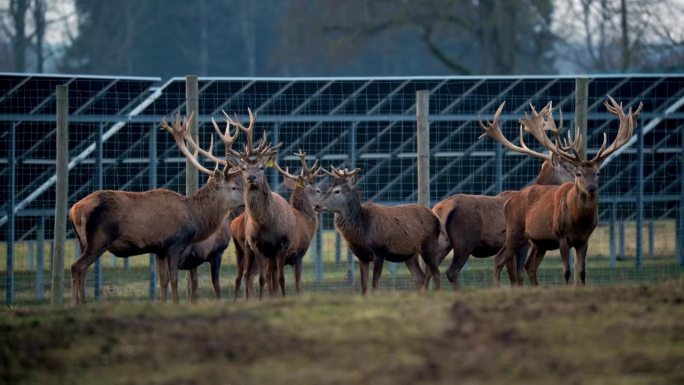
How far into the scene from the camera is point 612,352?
9.19 m

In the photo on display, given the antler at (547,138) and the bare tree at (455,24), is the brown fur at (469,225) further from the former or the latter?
the bare tree at (455,24)

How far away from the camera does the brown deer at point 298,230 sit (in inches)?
648

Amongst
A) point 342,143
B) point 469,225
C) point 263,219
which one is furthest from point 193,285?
point 342,143

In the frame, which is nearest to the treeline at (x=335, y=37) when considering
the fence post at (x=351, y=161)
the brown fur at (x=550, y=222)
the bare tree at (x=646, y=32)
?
the bare tree at (x=646, y=32)

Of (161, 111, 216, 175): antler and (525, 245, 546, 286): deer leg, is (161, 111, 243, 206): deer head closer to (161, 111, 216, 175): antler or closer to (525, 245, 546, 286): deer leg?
(161, 111, 216, 175): antler

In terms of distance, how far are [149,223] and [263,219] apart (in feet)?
4.52

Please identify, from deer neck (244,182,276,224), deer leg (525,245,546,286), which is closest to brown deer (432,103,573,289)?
deer leg (525,245,546,286)

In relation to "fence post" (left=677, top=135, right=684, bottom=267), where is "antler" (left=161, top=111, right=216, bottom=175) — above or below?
above

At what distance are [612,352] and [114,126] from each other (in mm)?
12297

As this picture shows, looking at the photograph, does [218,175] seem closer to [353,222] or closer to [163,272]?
[163,272]

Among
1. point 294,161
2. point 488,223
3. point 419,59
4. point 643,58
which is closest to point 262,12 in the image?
point 419,59

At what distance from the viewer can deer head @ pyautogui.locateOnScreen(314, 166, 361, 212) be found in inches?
645

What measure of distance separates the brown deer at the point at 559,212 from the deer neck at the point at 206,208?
3599 mm

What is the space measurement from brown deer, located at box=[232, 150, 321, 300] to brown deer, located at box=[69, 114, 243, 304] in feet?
2.24
